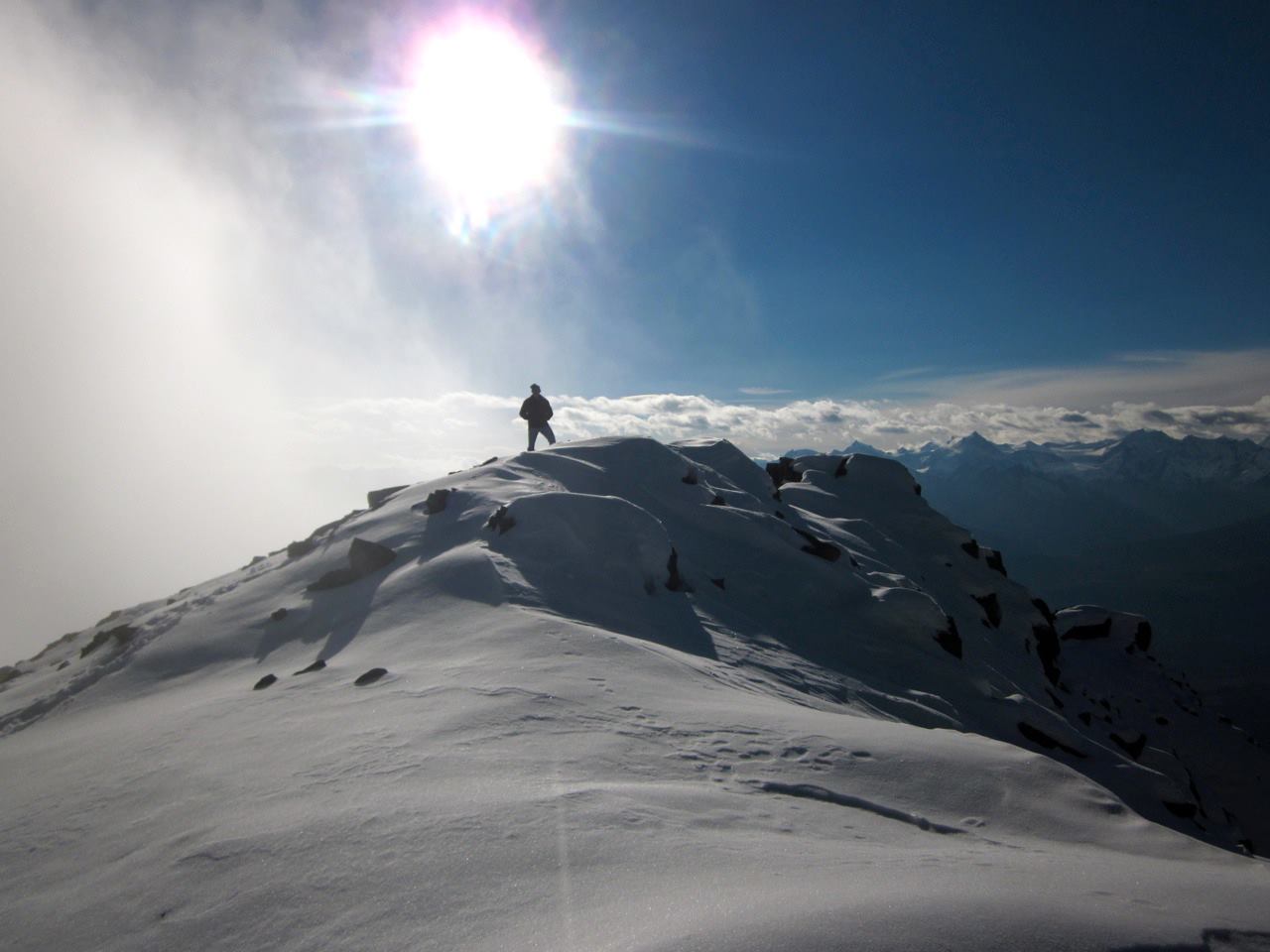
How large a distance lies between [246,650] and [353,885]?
12.3 m

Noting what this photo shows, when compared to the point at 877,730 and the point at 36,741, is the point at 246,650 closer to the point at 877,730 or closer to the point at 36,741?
the point at 36,741

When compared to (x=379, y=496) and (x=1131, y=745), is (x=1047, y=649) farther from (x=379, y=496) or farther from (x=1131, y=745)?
(x=379, y=496)

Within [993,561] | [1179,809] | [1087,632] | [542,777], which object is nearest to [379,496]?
[542,777]

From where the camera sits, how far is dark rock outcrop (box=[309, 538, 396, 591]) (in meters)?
16.7

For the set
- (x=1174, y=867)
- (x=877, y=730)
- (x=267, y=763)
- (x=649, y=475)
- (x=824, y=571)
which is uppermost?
(x=649, y=475)

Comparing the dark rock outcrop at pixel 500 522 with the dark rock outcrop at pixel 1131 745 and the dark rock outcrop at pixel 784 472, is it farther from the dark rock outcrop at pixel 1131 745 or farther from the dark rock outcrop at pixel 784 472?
the dark rock outcrop at pixel 1131 745

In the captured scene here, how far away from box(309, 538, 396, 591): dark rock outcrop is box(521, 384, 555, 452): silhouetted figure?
448 inches

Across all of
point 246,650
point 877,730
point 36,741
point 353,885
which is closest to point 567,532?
point 246,650

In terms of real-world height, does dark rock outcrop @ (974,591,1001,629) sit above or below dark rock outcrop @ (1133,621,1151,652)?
above

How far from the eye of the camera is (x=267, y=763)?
7457mm

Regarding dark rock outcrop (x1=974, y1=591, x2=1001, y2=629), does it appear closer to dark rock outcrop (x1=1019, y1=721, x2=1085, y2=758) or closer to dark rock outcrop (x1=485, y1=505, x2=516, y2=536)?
dark rock outcrop (x1=1019, y1=721, x2=1085, y2=758)

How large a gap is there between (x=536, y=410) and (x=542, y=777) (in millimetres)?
22242

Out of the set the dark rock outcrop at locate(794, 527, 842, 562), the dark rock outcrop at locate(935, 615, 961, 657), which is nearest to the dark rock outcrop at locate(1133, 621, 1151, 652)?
the dark rock outcrop at locate(935, 615, 961, 657)

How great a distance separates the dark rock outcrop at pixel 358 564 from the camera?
16703 millimetres
